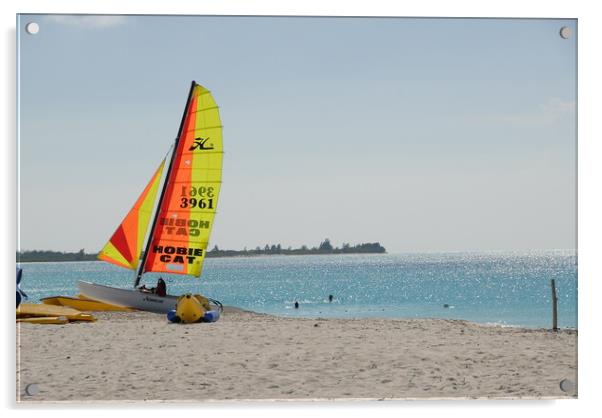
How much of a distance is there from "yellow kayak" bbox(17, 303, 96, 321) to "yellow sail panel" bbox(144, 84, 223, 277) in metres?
1.94

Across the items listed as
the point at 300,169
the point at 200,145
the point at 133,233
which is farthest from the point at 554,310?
the point at 133,233

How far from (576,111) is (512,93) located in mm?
709

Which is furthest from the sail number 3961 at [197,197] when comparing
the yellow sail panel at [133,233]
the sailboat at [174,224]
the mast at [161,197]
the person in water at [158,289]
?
the person in water at [158,289]

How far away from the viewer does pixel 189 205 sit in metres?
12.9

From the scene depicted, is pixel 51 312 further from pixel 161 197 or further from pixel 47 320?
pixel 161 197

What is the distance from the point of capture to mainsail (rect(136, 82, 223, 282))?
11.6 m

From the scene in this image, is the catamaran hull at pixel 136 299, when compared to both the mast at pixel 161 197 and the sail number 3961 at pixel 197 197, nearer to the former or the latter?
the mast at pixel 161 197

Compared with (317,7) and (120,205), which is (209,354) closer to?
(120,205)

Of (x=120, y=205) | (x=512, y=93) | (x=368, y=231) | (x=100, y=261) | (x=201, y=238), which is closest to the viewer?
(x=512, y=93)

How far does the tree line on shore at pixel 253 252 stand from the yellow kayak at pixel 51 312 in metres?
0.80

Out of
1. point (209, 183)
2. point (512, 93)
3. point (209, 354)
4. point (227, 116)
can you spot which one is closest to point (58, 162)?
point (227, 116)

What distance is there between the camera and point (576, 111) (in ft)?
28.0

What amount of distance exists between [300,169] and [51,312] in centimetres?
359

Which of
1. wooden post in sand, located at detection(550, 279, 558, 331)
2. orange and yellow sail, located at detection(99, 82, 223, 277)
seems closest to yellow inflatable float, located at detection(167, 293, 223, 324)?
orange and yellow sail, located at detection(99, 82, 223, 277)
